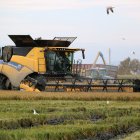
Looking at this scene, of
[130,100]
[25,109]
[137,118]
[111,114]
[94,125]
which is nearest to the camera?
[94,125]

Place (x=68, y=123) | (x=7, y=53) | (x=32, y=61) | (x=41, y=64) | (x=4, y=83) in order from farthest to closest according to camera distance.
A: (x=4, y=83)
(x=7, y=53)
(x=41, y=64)
(x=32, y=61)
(x=68, y=123)

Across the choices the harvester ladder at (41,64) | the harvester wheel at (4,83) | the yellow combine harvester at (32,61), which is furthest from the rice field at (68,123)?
the harvester wheel at (4,83)

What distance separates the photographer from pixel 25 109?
1900cm

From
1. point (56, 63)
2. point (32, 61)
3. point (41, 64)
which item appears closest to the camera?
point (32, 61)

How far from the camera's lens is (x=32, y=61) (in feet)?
108

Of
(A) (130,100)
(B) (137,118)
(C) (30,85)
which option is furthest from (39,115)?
(C) (30,85)

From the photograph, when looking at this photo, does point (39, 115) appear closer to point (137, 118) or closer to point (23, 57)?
point (137, 118)

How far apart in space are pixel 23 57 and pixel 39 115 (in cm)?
1624

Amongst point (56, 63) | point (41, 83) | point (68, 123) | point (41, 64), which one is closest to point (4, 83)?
point (41, 64)

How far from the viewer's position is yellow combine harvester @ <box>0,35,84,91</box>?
32.8m

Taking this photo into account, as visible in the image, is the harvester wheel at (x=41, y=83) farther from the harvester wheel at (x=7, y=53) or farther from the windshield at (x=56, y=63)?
the harvester wheel at (x=7, y=53)

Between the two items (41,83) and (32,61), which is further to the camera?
(32,61)

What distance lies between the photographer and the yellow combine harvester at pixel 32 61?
107ft

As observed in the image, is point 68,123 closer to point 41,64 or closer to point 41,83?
point 41,83
